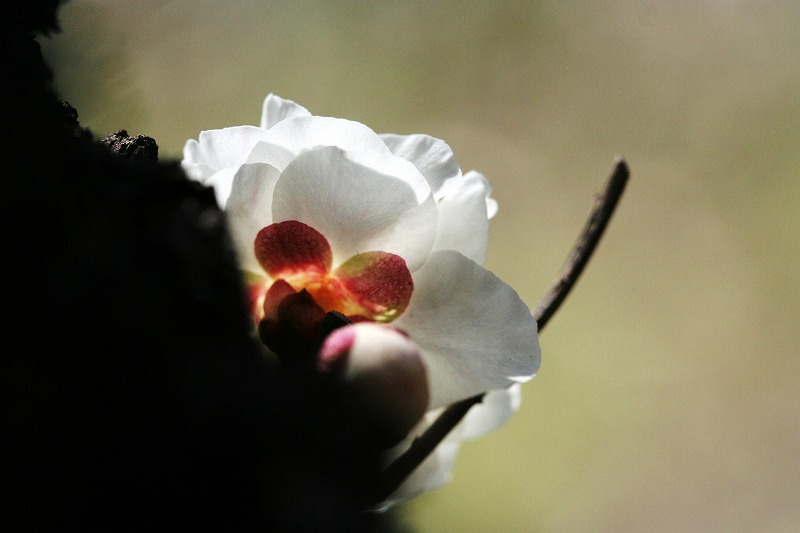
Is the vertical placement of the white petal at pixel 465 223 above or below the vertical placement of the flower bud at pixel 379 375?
above

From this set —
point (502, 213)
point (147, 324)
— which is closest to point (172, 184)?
point (147, 324)

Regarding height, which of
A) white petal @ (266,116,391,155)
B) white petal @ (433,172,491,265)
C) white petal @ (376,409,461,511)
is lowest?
white petal @ (376,409,461,511)

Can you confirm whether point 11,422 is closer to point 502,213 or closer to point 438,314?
point 438,314

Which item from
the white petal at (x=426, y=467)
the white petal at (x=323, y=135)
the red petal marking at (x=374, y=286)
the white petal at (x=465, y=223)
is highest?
the white petal at (x=323, y=135)
